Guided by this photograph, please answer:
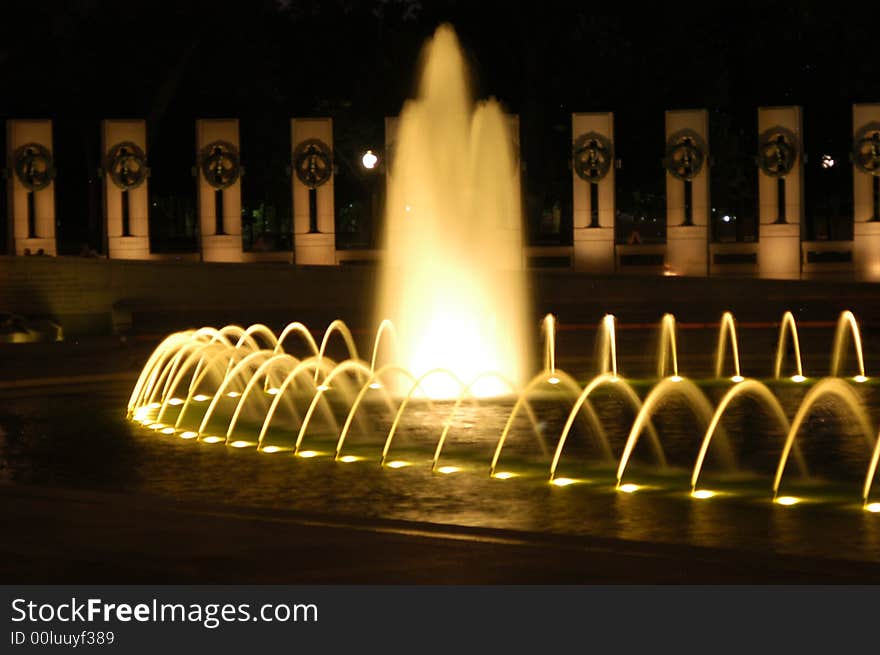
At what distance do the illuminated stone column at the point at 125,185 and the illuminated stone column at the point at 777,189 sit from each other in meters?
13.6

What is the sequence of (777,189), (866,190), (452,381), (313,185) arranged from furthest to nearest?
(777,189) < (313,185) < (866,190) < (452,381)

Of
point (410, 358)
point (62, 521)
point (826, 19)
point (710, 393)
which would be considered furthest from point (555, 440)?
point (826, 19)

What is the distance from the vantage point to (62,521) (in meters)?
9.16

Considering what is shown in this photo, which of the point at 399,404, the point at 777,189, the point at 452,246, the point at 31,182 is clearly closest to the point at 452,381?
the point at 399,404

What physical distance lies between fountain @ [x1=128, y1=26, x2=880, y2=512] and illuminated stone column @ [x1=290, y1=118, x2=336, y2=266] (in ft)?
27.6

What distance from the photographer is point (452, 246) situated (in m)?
21.0

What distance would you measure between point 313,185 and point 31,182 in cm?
612

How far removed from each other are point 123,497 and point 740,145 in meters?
48.4

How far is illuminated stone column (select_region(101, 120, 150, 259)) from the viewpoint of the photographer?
3381 cm

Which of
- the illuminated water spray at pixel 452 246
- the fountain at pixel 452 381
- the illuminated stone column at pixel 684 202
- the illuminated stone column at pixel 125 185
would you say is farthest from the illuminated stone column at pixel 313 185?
the illuminated water spray at pixel 452 246

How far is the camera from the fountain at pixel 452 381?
12.7 meters

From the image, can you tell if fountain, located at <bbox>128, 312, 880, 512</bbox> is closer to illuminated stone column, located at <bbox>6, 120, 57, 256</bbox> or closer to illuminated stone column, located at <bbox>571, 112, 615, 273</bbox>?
illuminated stone column, located at <bbox>571, 112, 615, 273</bbox>

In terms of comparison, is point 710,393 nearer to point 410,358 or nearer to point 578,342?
point 410,358

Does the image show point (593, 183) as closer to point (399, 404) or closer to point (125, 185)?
point (125, 185)
